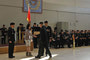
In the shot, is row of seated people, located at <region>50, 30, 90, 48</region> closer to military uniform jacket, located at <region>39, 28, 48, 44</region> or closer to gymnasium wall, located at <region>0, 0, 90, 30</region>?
gymnasium wall, located at <region>0, 0, 90, 30</region>

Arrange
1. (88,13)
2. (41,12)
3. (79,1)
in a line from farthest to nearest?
(88,13), (79,1), (41,12)

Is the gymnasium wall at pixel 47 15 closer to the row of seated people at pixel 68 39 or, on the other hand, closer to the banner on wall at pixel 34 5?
the banner on wall at pixel 34 5

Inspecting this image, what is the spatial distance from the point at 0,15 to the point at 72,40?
6664mm

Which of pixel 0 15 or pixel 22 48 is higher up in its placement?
pixel 0 15

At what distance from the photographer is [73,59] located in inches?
257

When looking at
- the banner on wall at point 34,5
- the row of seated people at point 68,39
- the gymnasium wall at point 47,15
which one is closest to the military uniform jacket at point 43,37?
the row of seated people at point 68,39

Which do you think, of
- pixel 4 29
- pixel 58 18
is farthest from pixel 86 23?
pixel 4 29

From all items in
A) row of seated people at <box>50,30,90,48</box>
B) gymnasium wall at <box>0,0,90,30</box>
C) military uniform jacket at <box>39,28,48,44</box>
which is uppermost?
gymnasium wall at <box>0,0,90,30</box>

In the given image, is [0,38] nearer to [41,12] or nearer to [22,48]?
[22,48]

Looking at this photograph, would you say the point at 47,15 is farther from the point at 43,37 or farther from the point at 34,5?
the point at 43,37

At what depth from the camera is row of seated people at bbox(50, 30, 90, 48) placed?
11.5 m

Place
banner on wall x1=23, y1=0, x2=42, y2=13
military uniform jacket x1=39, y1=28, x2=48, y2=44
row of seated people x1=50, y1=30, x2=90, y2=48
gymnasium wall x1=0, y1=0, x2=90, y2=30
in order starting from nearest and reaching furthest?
1. military uniform jacket x1=39, y1=28, x2=48, y2=44
2. row of seated people x1=50, y1=30, x2=90, y2=48
3. gymnasium wall x1=0, y1=0, x2=90, y2=30
4. banner on wall x1=23, y1=0, x2=42, y2=13

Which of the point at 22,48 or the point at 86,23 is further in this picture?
the point at 86,23

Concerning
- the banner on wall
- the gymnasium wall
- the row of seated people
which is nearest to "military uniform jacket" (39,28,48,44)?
the row of seated people
